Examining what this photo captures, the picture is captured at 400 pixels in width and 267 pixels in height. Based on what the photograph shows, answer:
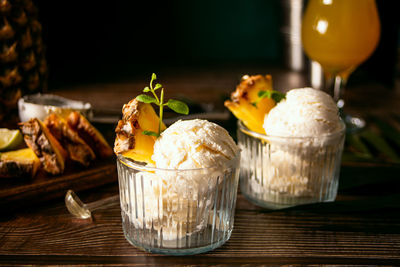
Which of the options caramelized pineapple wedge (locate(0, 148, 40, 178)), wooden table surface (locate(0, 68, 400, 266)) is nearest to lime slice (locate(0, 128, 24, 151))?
caramelized pineapple wedge (locate(0, 148, 40, 178))

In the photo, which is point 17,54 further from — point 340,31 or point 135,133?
point 340,31

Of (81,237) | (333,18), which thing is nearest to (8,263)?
(81,237)

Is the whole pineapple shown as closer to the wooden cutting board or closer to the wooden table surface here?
the wooden cutting board

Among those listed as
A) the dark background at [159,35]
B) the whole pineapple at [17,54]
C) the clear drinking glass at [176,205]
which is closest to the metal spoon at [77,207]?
the clear drinking glass at [176,205]

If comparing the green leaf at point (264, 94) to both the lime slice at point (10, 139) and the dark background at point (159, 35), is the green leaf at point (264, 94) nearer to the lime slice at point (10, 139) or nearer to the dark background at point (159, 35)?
the lime slice at point (10, 139)

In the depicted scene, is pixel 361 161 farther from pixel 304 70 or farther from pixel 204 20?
pixel 204 20
